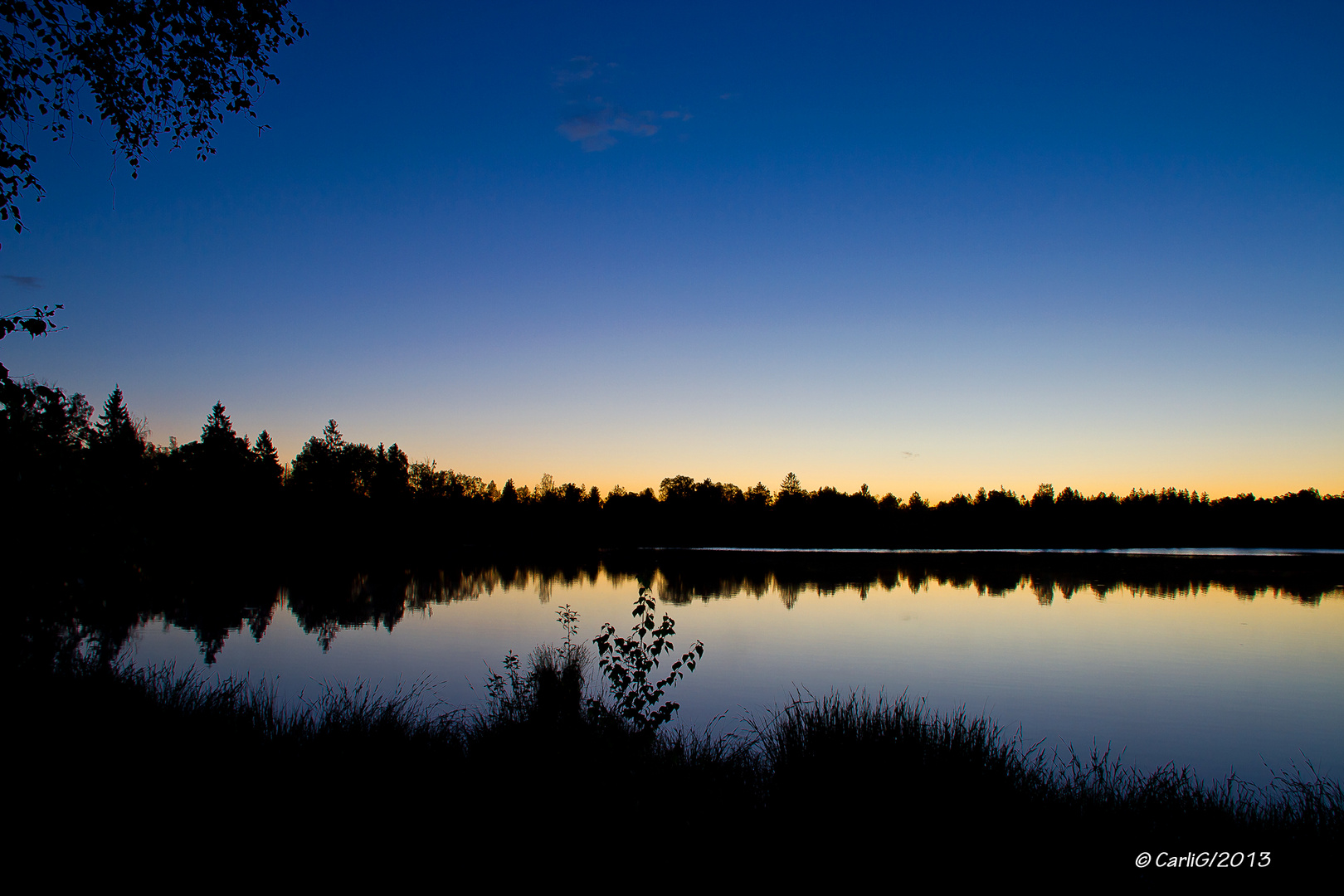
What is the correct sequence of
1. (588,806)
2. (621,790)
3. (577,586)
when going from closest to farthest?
1. (588,806)
2. (621,790)
3. (577,586)

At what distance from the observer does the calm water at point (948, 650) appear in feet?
44.5

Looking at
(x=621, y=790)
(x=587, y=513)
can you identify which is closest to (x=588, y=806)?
(x=621, y=790)

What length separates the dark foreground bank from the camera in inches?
226

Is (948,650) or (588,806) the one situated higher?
(588,806)

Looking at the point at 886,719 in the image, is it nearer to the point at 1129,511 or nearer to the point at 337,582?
the point at 337,582

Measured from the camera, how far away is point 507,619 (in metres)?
27.4

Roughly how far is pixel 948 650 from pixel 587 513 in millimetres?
109718

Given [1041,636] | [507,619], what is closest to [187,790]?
[507,619]

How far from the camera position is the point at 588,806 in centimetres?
653

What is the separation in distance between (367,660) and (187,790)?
1335 cm

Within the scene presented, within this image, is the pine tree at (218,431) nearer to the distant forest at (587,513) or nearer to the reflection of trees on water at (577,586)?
the distant forest at (587,513)

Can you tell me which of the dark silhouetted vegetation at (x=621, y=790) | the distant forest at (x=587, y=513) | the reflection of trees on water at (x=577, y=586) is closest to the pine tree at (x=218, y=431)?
the distant forest at (x=587, y=513)

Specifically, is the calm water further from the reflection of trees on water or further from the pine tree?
the pine tree

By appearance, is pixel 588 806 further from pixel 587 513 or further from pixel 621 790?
pixel 587 513
